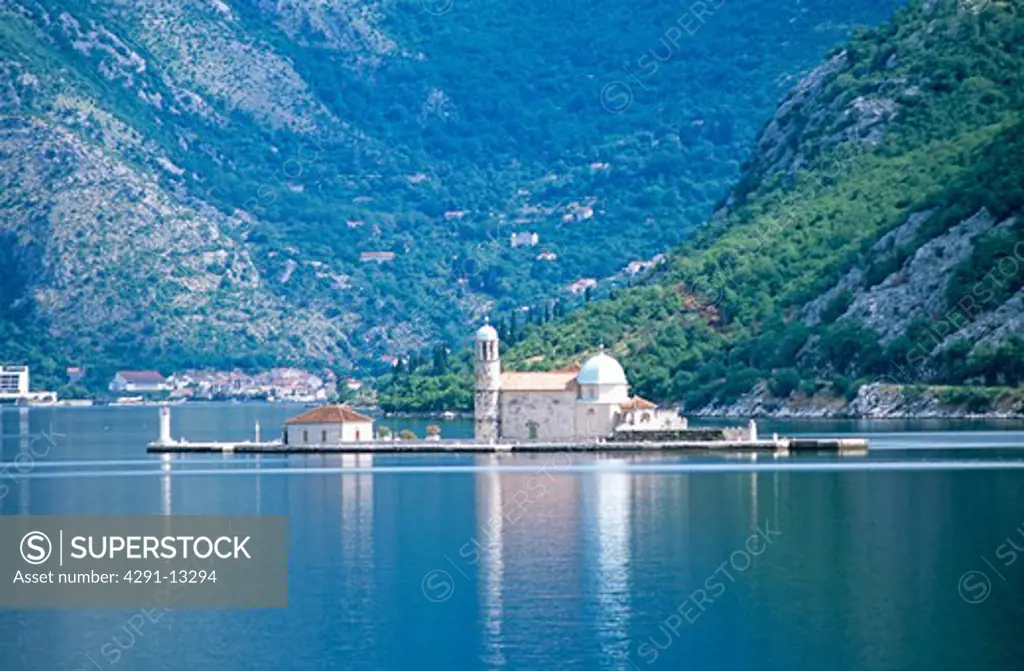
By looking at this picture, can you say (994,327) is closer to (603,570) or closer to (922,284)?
(922,284)

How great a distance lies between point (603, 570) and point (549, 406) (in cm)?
6370

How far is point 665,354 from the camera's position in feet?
632

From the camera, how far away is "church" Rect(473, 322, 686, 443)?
135125 mm

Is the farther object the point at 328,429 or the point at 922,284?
the point at 922,284

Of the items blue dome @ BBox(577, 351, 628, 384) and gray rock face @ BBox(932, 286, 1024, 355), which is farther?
gray rock face @ BBox(932, 286, 1024, 355)

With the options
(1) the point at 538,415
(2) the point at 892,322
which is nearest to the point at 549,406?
(1) the point at 538,415

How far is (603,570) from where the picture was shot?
72.5m

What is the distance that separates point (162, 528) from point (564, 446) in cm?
5067

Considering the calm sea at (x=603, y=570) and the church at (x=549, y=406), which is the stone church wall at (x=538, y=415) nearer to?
the church at (x=549, y=406)

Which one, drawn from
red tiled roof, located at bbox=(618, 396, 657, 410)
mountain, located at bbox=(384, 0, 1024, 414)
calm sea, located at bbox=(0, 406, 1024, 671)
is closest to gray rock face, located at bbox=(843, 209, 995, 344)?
mountain, located at bbox=(384, 0, 1024, 414)

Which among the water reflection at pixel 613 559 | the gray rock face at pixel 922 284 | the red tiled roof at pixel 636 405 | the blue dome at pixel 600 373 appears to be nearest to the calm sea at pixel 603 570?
the water reflection at pixel 613 559

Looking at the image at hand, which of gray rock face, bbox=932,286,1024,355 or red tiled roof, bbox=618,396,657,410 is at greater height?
gray rock face, bbox=932,286,1024,355

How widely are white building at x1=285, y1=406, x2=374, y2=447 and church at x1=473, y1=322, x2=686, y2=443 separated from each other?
7601mm

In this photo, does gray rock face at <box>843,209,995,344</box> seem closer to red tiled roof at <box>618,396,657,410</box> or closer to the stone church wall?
red tiled roof at <box>618,396,657,410</box>
